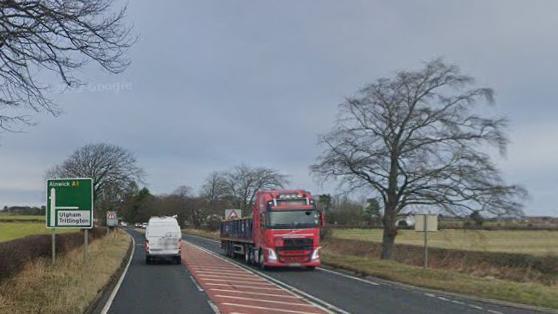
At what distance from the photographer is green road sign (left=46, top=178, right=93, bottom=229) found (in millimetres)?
21266

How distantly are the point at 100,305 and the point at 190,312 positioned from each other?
A: 9.01 feet

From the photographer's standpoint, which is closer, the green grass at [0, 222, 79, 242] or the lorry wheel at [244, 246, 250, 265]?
the lorry wheel at [244, 246, 250, 265]

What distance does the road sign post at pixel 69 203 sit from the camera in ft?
69.8

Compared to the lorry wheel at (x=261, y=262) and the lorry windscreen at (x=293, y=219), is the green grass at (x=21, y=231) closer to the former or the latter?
the lorry wheel at (x=261, y=262)

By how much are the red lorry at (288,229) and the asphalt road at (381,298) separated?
4.80 m

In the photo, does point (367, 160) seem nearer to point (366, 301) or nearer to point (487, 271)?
point (487, 271)

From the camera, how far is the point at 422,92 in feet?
124

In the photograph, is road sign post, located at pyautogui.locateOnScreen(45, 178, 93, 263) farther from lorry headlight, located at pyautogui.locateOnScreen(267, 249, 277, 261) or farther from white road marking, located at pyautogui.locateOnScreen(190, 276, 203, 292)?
lorry headlight, located at pyautogui.locateOnScreen(267, 249, 277, 261)

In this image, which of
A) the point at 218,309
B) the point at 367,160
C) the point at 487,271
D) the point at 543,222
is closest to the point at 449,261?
the point at 487,271

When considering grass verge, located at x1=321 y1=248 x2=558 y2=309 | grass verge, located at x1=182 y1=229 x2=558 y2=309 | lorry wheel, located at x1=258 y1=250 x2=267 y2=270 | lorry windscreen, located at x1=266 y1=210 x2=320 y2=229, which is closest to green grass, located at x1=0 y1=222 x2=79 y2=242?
lorry wheel, located at x1=258 y1=250 x2=267 y2=270

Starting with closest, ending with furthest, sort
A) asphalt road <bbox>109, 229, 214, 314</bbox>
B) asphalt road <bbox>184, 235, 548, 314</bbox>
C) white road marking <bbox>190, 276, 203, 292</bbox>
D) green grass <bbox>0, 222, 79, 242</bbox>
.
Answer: asphalt road <bbox>184, 235, 548, 314</bbox>
asphalt road <bbox>109, 229, 214, 314</bbox>
white road marking <bbox>190, 276, 203, 292</bbox>
green grass <bbox>0, 222, 79, 242</bbox>

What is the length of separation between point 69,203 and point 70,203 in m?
0.03

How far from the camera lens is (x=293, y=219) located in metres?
29.1

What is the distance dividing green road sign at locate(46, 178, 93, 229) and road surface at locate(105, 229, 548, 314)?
2682 mm
